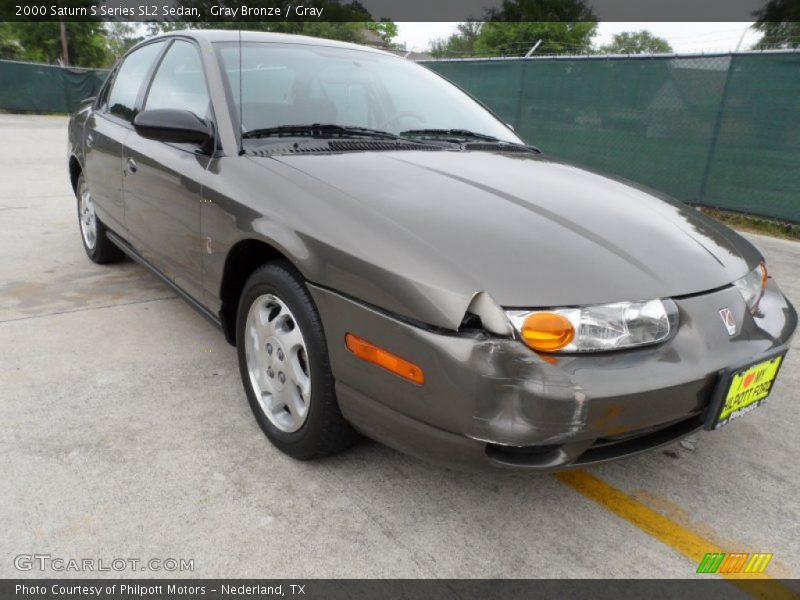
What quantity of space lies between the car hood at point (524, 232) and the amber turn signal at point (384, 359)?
0.20m

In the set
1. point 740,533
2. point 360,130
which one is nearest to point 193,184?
point 360,130

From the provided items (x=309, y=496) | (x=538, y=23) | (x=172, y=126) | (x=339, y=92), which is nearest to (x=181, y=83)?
(x=172, y=126)

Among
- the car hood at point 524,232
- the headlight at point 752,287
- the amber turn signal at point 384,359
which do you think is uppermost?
the car hood at point 524,232

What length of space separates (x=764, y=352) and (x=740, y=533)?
61cm

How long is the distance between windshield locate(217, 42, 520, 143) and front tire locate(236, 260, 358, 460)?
0.76m

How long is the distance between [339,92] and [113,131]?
5.51 feet

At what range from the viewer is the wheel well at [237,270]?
2.32m

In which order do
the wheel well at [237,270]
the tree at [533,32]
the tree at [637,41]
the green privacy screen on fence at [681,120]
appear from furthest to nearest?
1. the tree at [637,41]
2. the tree at [533,32]
3. the green privacy screen on fence at [681,120]
4. the wheel well at [237,270]

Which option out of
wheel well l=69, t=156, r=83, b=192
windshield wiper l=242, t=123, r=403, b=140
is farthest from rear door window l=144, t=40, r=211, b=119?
wheel well l=69, t=156, r=83, b=192
